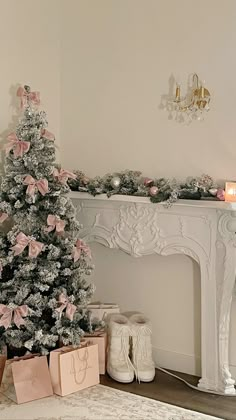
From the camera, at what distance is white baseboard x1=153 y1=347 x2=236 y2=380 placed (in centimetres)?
335

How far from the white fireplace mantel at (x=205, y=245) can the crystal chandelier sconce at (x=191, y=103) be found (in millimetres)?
536

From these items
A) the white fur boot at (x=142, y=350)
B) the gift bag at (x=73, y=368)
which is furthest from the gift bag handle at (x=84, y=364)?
the white fur boot at (x=142, y=350)

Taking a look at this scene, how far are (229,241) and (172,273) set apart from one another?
53cm

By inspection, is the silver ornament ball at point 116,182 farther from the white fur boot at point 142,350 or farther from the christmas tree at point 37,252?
the white fur boot at point 142,350

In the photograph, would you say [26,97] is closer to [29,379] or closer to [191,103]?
[191,103]

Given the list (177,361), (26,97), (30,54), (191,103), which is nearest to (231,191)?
(191,103)

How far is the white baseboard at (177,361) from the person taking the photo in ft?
11.0

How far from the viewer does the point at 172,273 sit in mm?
3445

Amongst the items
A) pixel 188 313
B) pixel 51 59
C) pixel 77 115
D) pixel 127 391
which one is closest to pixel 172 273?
pixel 188 313

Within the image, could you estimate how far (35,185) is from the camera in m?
3.06

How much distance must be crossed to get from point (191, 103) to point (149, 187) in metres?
0.55

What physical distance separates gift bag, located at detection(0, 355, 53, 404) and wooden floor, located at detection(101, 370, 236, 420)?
1.30 ft

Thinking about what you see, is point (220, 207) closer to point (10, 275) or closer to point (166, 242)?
point (166, 242)

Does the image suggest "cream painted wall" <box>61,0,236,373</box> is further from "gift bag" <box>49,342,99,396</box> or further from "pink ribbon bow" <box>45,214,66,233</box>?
"pink ribbon bow" <box>45,214,66,233</box>
